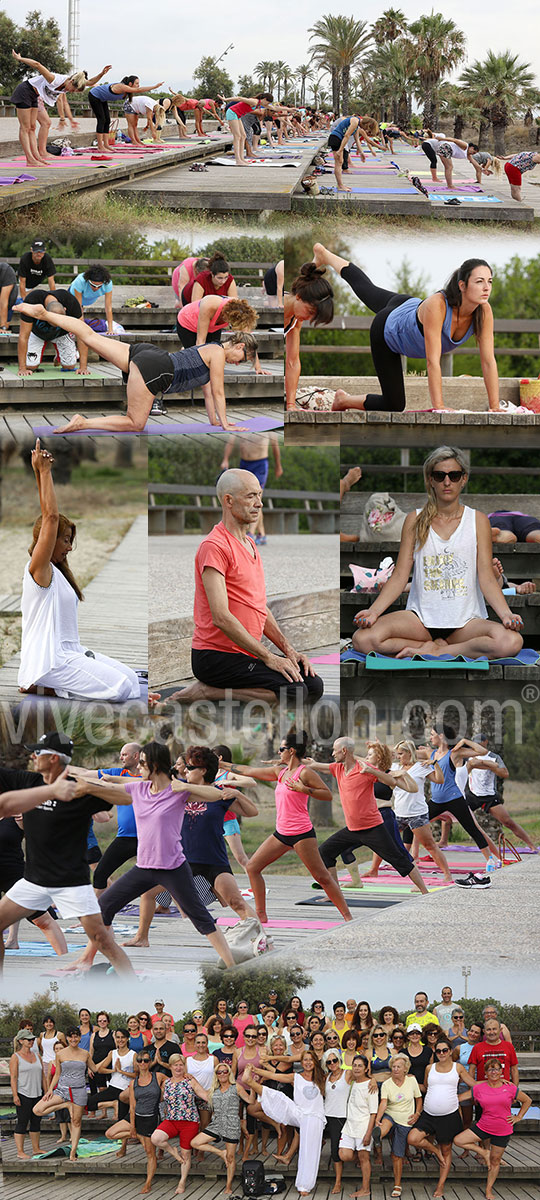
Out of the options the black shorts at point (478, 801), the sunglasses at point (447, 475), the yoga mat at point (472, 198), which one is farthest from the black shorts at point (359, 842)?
the yoga mat at point (472, 198)

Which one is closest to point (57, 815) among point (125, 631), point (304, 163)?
point (125, 631)

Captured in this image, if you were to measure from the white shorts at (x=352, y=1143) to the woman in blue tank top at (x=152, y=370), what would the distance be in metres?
5.57

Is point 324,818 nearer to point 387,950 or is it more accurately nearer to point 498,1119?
point 387,950

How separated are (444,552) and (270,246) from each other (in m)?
3.01

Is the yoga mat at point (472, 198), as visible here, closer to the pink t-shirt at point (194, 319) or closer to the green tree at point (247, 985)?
the pink t-shirt at point (194, 319)

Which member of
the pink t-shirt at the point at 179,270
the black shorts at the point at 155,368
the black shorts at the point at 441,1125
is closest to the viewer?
the black shorts at the point at 155,368

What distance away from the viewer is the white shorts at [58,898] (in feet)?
32.3

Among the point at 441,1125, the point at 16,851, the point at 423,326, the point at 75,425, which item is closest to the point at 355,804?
the point at 441,1125

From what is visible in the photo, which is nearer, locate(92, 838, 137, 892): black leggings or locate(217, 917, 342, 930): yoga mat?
locate(92, 838, 137, 892): black leggings

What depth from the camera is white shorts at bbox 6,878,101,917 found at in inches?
388

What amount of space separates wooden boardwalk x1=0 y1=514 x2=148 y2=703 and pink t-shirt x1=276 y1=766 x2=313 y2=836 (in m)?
1.47

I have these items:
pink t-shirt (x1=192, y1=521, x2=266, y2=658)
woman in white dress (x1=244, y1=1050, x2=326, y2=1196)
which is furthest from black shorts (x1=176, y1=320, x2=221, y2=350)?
woman in white dress (x1=244, y1=1050, x2=326, y2=1196)

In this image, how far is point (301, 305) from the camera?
35.2ft

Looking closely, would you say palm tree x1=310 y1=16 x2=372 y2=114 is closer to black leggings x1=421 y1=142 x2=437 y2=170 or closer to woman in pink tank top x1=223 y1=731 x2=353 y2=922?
black leggings x1=421 y1=142 x2=437 y2=170
